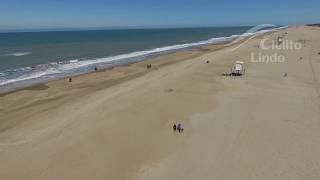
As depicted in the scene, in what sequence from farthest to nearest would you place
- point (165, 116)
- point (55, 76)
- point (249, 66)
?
point (249, 66) → point (55, 76) → point (165, 116)

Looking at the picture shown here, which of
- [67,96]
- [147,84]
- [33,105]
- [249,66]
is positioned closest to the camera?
[33,105]

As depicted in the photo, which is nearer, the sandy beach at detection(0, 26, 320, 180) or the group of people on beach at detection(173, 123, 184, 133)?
the sandy beach at detection(0, 26, 320, 180)

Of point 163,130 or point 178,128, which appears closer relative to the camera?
point 178,128

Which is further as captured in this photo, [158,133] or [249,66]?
[249,66]

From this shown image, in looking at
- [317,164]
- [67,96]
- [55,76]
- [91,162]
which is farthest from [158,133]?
[55,76]

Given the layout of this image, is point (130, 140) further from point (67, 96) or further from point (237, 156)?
point (67, 96)

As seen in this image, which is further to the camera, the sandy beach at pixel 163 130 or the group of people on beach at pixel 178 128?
the group of people on beach at pixel 178 128

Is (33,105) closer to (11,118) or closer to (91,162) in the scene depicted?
(11,118)

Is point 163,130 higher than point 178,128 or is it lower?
lower
